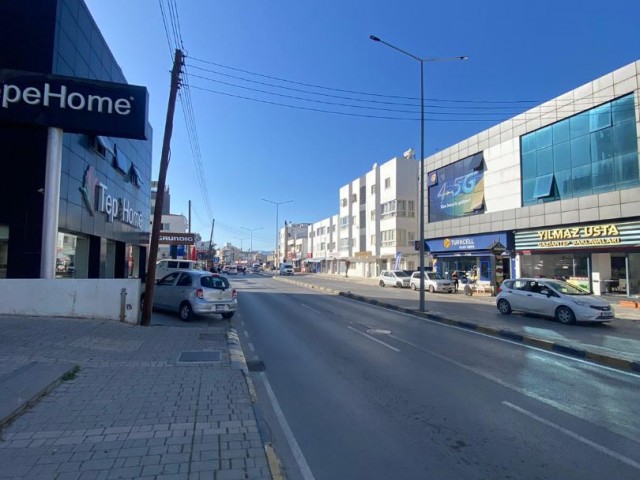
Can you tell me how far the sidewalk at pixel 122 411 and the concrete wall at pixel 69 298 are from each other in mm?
2268

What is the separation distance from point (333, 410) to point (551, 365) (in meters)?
5.44

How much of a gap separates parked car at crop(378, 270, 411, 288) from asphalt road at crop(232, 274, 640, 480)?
28.5 metres

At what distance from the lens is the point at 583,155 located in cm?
2594

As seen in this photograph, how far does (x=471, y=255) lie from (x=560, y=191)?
991cm

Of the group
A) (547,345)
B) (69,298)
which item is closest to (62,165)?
(69,298)

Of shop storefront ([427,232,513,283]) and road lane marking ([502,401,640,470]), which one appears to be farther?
shop storefront ([427,232,513,283])

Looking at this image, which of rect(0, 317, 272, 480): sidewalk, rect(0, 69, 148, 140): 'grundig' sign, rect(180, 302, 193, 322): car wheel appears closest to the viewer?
rect(0, 317, 272, 480): sidewalk

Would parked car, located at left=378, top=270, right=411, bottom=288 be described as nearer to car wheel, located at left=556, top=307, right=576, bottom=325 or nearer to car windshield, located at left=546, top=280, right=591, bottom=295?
car windshield, located at left=546, top=280, right=591, bottom=295

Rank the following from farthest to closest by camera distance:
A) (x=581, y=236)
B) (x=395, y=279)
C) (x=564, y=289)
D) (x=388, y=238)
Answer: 1. (x=388, y=238)
2. (x=395, y=279)
3. (x=581, y=236)
4. (x=564, y=289)

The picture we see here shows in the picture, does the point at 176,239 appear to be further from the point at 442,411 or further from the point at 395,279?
the point at 442,411

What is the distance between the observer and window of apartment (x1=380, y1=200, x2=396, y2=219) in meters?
54.8

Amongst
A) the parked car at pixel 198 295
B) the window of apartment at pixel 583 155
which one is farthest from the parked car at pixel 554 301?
the window of apartment at pixel 583 155

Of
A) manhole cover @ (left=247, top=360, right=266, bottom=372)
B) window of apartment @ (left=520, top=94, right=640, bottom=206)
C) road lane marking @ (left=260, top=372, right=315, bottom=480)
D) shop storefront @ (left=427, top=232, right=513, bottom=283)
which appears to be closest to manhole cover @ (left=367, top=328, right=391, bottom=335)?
manhole cover @ (left=247, top=360, right=266, bottom=372)

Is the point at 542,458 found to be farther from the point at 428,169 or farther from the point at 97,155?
the point at 428,169
